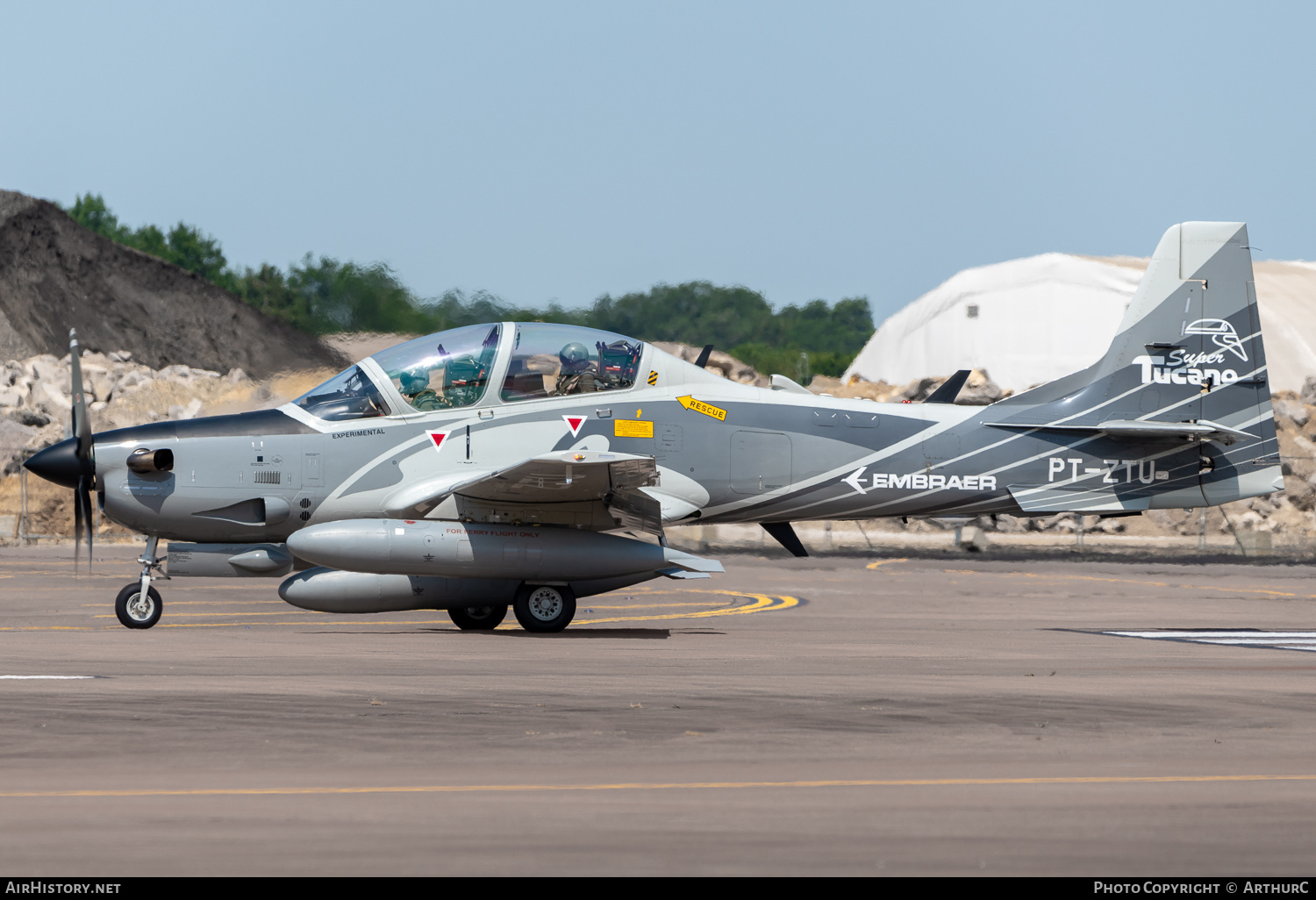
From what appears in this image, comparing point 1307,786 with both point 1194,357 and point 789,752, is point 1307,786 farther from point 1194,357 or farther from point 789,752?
point 1194,357

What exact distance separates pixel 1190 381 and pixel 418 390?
9243 mm

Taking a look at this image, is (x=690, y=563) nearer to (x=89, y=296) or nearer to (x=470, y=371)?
(x=470, y=371)

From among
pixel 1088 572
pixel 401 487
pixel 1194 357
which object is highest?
pixel 1194 357

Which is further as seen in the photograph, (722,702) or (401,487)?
(401,487)

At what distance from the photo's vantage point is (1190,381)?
607 inches

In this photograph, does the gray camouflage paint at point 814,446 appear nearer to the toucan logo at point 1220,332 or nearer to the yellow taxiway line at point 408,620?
Answer: the toucan logo at point 1220,332

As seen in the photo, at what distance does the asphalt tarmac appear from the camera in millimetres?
4617

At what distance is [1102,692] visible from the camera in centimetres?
918

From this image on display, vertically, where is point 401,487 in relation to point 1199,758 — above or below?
above

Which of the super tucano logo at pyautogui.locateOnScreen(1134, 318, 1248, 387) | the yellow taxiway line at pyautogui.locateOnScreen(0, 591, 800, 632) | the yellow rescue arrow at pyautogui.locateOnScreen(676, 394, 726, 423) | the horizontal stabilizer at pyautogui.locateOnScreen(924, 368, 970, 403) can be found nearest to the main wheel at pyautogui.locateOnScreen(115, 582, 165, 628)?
the yellow taxiway line at pyautogui.locateOnScreen(0, 591, 800, 632)

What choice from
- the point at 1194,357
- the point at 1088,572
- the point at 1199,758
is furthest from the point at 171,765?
the point at 1088,572
